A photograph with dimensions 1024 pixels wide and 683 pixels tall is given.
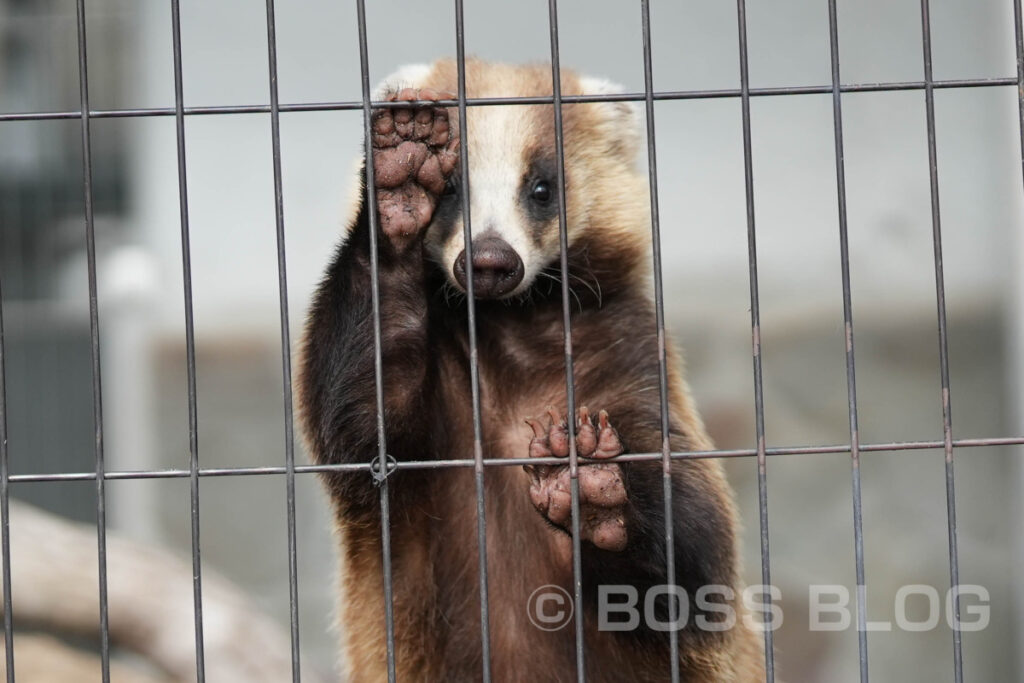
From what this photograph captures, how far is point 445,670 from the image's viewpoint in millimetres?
2975

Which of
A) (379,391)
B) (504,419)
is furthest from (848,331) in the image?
(504,419)

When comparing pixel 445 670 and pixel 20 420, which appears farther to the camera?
pixel 20 420

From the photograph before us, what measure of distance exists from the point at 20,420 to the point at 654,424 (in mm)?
4243

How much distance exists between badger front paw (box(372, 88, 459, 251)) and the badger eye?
0.73 metres

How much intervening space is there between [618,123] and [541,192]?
0.51 m

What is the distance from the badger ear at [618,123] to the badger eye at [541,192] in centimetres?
42

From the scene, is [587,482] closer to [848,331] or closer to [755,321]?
[755,321]

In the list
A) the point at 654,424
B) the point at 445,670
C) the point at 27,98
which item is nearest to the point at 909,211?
the point at 654,424

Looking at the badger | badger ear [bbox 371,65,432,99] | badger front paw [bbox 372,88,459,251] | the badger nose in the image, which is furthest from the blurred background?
badger front paw [bbox 372,88,459,251]

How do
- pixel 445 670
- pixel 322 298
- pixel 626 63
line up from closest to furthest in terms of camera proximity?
pixel 322 298 → pixel 445 670 → pixel 626 63

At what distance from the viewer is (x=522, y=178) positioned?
10.3 ft

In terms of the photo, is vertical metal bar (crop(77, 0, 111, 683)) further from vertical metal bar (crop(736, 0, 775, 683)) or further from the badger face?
vertical metal bar (crop(736, 0, 775, 683))

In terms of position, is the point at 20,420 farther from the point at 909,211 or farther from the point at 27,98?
the point at 909,211

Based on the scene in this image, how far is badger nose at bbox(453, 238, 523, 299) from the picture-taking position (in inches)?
106
